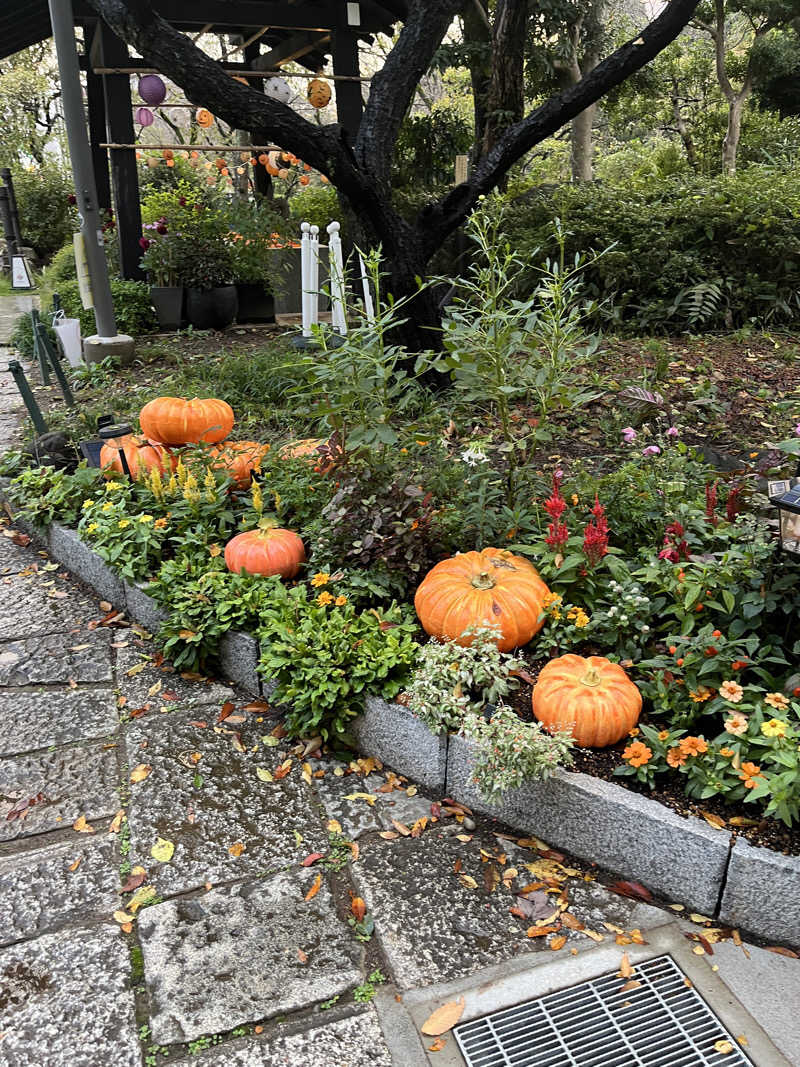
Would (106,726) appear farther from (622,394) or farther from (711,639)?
(622,394)

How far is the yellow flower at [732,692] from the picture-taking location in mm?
2379

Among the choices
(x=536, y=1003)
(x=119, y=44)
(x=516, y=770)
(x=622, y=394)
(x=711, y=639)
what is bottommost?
(x=536, y=1003)

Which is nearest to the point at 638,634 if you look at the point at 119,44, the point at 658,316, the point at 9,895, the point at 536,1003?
the point at 536,1003

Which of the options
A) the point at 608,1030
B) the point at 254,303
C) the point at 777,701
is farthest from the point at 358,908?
the point at 254,303

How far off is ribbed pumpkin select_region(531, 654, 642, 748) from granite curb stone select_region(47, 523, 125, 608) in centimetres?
219

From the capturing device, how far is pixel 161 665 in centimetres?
354

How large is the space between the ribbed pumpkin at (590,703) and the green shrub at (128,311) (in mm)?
7305

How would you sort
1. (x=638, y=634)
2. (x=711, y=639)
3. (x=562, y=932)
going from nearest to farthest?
(x=562, y=932)
(x=711, y=639)
(x=638, y=634)

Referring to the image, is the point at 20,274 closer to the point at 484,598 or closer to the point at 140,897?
the point at 484,598

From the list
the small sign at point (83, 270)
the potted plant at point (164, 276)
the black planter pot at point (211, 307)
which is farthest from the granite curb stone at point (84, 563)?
the black planter pot at point (211, 307)

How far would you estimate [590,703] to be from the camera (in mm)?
2547

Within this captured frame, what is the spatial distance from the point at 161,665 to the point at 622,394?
314 centimetres

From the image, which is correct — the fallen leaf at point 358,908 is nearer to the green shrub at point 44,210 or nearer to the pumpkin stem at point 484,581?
the pumpkin stem at point 484,581

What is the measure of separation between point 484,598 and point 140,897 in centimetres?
143
